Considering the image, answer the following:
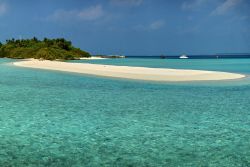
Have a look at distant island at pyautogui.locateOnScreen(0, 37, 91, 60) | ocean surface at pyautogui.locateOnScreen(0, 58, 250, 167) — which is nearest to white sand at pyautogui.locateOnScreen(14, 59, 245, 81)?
ocean surface at pyautogui.locateOnScreen(0, 58, 250, 167)

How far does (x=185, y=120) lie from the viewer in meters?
16.4

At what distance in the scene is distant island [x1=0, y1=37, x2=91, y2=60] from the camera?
144562 mm

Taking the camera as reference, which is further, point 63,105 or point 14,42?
point 14,42

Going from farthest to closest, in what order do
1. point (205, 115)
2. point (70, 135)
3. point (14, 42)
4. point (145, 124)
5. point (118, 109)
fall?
point (14, 42), point (118, 109), point (205, 115), point (145, 124), point (70, 135)

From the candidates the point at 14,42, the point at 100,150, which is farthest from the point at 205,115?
the point at 14,42

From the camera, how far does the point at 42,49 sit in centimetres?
14900

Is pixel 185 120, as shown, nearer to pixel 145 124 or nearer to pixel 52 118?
pixel 145 124

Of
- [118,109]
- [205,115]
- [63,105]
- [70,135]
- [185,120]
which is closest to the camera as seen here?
[70,135]

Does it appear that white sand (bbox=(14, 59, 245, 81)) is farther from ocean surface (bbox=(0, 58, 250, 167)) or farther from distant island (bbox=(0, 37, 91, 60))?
distant island (bbox=(0, 37, 91, 60))

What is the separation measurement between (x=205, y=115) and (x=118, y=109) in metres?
4.19

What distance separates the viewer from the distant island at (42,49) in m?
145

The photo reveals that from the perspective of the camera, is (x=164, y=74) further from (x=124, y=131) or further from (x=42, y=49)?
(x=42, y=49)

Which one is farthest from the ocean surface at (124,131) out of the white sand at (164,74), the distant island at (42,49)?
the distant island at (42,49)

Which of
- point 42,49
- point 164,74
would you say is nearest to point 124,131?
point 164,74
